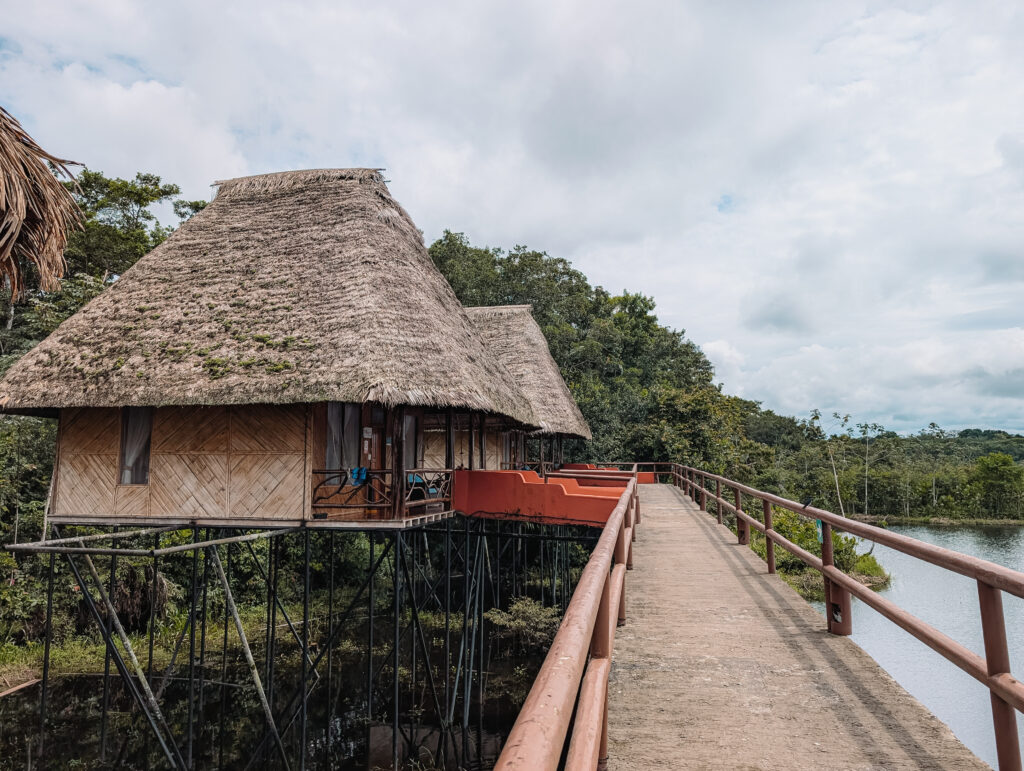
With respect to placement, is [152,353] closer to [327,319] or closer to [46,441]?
[327,319]

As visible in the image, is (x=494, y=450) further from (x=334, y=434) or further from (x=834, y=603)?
(x=834, y=603)

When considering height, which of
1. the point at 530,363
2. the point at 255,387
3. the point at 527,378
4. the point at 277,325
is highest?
the point at 530,363

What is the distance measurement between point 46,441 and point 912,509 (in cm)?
3967

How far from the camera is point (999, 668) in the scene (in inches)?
80.6

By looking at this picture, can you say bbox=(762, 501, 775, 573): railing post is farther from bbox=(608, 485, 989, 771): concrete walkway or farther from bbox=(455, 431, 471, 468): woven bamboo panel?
bbox=(455, 431, 471, 468): woven bamboo panel

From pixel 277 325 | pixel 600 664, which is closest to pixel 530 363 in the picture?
pixel 277 325

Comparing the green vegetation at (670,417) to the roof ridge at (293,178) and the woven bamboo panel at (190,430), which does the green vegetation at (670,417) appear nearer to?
the roof ridge at (293,178)

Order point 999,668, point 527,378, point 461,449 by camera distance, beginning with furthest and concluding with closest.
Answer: point 527,378 → point 461,449 → point 999,668

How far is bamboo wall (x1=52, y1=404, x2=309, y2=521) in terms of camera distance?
356 inches

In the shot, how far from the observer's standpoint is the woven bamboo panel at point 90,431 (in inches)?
379

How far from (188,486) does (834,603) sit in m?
8.56

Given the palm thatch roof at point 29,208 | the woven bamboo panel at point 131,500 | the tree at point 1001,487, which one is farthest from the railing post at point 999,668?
the tree at point 1001,487

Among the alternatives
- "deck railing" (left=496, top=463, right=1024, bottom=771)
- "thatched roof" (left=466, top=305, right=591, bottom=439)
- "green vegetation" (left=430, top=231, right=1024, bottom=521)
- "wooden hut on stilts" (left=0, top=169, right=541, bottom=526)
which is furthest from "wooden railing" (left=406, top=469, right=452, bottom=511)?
"green vegetation" (left=430, top=231, right=1024, bottom=521)

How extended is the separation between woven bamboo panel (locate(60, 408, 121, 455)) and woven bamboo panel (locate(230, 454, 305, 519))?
207 cm
